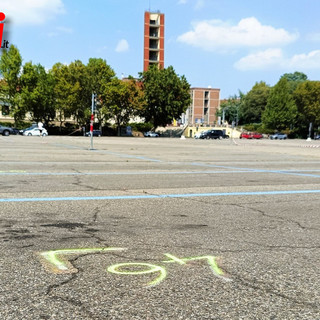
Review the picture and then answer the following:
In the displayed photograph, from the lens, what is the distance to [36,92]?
6366 cm

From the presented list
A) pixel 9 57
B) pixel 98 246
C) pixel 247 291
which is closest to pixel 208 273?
pixel 247 291

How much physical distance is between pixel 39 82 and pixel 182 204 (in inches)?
2533

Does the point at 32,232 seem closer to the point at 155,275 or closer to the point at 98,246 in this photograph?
the point at 98,246

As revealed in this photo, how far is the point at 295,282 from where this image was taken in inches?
134

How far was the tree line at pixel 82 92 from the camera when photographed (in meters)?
63.8

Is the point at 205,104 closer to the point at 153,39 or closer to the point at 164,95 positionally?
the point at 153,39

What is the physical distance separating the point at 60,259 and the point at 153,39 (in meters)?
100.0

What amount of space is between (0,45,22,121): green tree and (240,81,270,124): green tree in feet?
213

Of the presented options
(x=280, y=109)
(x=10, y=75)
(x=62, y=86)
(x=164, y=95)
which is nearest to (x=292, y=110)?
(x=280, y=109)

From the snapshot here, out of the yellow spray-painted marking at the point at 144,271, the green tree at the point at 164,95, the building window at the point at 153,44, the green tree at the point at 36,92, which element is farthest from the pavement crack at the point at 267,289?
the building window at the point at 153,44

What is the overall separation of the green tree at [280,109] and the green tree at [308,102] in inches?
136

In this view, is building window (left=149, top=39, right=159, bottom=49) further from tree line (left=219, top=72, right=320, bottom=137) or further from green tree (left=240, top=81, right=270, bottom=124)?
tree line (left=219, top=72, right=320, bottom=137)

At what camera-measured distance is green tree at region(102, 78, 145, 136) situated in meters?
66.3

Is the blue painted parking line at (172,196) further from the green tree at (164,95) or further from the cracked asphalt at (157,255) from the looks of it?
the green tree at (164,95)
